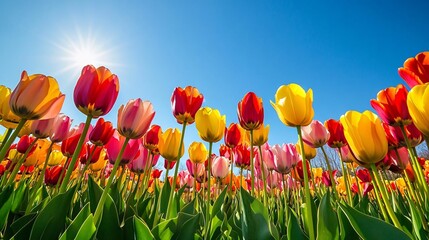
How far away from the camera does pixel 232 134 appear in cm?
221

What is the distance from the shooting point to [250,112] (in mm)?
1768

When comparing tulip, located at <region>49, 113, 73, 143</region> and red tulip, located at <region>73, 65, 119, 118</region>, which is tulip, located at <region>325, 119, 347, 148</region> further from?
tulip, located at <region>49, 113, 73, 143</region>

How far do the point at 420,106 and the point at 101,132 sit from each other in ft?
5.86

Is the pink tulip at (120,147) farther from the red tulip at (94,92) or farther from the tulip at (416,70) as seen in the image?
the tulip at (416,70)

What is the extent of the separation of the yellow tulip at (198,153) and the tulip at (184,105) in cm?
71

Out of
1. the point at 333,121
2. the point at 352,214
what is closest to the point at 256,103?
the point at 333,121

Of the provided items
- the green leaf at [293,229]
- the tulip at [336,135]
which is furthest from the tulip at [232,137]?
the green leaf at [293,229]

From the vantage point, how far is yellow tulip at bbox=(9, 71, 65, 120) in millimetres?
1122

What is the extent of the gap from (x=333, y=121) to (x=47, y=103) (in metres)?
2.02

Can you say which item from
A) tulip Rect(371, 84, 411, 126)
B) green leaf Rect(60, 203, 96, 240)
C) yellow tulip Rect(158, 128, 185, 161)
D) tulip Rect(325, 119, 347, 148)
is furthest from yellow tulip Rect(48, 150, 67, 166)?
tulip Rect(371, 84, 411, 126)

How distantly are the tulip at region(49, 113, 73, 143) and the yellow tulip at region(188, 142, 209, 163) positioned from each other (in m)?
1.08

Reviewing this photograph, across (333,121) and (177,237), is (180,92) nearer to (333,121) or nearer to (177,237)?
(177,237)

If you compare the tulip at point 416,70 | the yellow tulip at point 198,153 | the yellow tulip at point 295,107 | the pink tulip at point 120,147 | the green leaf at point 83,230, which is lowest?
the green leaf at point 83,230

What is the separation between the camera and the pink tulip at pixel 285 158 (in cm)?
258
